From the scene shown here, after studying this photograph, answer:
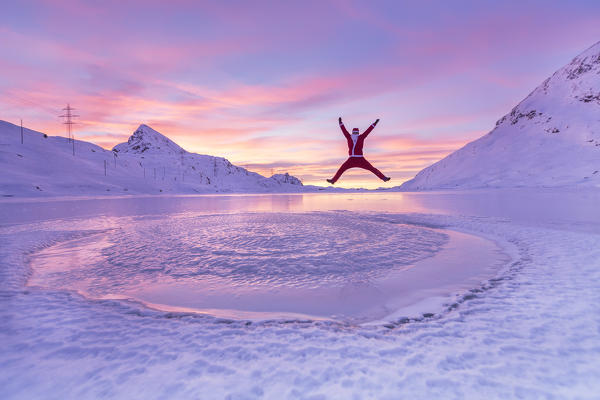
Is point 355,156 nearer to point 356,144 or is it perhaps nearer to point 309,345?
point 356,144

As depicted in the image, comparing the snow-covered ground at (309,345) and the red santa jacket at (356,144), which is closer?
the snow-covered ground at (309,345)

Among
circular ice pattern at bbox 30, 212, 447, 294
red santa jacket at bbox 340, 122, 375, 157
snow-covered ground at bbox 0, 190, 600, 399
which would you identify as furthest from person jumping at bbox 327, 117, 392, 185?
snow-covered ground at bbox 0, 190, 600, 399

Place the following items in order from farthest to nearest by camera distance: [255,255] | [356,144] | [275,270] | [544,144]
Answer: [544,144], [356,144], [255,255], [275,270]

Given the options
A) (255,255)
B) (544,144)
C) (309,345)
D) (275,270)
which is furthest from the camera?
(544,144)

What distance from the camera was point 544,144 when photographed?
115 m

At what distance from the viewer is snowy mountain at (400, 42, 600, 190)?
95000mm

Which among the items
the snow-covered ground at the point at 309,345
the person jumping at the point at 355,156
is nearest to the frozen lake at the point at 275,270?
the snow-covered ground at the point at 309,345

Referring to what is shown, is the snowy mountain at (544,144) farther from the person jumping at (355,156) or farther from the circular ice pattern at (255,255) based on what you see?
the circular ice pattern at (255,255)

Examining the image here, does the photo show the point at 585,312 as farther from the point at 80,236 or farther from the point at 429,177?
the point at 429,177

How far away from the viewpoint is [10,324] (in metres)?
3.98

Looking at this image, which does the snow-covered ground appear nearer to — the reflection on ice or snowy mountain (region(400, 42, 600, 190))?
the reflection on ice

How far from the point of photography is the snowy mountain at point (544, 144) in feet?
312

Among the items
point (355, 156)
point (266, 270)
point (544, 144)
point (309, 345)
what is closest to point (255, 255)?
point (266, 270)

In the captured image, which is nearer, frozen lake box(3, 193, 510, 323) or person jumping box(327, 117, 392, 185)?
frozen lake box(3, 193, 510, 323)
